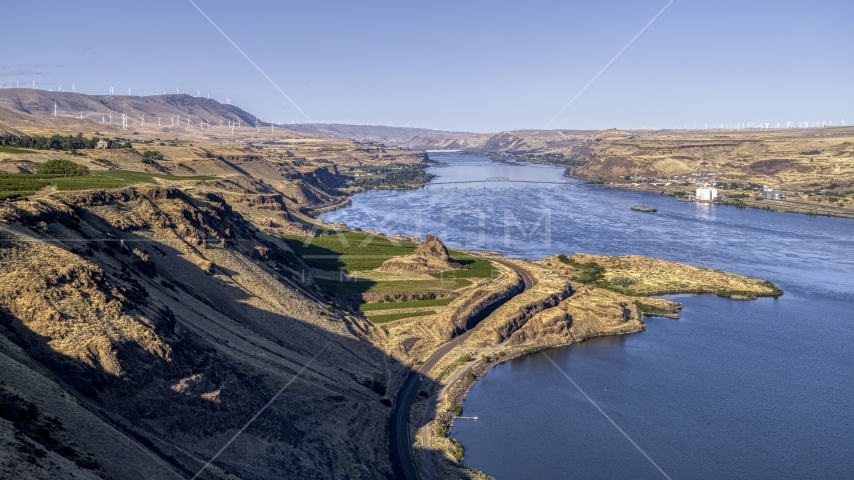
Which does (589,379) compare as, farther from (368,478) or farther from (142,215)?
(142,215)

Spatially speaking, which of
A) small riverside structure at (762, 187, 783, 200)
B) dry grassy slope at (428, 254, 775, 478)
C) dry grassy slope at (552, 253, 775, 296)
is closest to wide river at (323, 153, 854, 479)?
dry grassy slope at (428, 254, 775, 478)

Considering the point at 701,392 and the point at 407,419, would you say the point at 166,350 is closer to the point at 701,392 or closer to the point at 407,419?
the point at 407,419

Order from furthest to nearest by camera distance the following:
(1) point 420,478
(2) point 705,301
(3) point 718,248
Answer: (3) point 718,248 → (2) point 705,301 → (1) point 420,478

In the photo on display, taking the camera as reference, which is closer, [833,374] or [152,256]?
[152,256]

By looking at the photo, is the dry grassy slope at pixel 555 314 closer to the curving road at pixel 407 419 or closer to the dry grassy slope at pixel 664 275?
the dry grassy slope at pixel 664 275

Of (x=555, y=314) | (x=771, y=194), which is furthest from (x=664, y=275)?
(x=771, y=194)

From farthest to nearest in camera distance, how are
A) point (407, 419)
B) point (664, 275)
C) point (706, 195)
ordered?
1. point (706, 195)
2. point (664, 275)
3. point (407, 419)

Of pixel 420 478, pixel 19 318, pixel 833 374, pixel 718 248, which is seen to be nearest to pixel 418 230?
Answer: pixel 718 248

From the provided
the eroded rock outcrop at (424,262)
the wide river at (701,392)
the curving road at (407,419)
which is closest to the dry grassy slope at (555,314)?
the curving road at (407,419)
